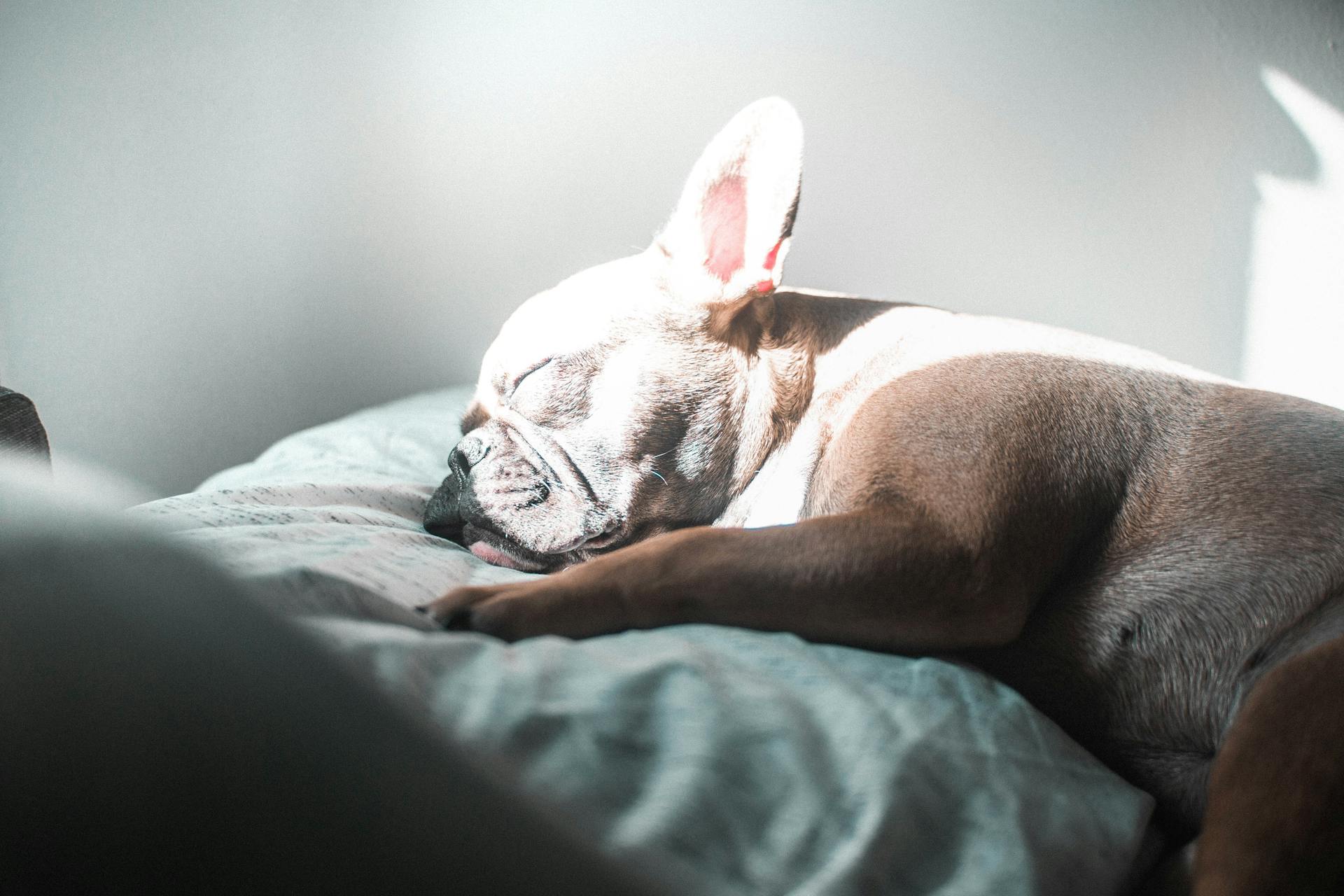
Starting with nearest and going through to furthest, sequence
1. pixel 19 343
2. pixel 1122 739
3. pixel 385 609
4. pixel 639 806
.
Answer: pixel 639 806, pixel 385 609, pixel 1122 739, pixel 19 343

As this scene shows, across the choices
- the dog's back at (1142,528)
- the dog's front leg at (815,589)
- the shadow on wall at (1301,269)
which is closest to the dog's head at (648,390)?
the dog's back at (1142,528)

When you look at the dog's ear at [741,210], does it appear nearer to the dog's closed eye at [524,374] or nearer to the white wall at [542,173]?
the dog's closed eye at [524,374]

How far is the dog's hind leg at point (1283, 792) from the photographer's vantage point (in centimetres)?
64

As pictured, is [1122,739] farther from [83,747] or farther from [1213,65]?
[1213,65]

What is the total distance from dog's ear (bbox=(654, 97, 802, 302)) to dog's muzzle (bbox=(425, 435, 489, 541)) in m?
0.45

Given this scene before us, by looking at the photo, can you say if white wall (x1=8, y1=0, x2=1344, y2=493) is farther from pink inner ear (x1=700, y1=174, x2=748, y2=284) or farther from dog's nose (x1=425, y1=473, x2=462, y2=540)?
dog's nose (x1=425, y1=473, x2=462, y2=540)

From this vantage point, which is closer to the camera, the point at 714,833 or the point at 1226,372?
the point at 714,833

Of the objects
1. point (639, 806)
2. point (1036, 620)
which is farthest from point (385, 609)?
point (1036, 620)

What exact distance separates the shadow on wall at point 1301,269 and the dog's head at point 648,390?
5.89ft

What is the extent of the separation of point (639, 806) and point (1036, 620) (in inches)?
25.8

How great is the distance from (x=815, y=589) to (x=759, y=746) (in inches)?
10.7

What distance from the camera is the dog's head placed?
141 centimetres

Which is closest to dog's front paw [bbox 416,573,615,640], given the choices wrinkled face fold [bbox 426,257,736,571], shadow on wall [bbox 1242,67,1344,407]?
wrinkled face fold [bbox 426,257,736,571]

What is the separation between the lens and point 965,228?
2566 millimetres
